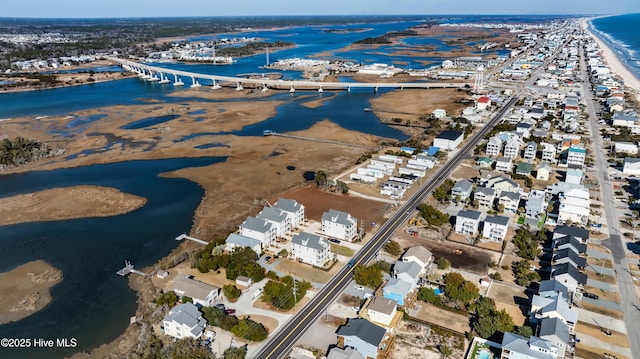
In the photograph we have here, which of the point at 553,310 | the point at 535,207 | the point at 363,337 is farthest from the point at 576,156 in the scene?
the point at 363,337

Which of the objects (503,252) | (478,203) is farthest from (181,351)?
(478,203)

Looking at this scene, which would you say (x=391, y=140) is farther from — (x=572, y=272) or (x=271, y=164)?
(x=572, y=272)

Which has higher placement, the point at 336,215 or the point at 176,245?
the point at 336,215

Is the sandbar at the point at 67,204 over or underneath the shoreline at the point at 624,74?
underneath

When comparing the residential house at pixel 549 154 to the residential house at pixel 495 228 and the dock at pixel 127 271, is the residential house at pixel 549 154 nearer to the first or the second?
the residential house at pixel 495 228

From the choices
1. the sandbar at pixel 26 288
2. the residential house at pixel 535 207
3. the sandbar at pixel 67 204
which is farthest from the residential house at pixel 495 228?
the sandbar at pixel 26 288

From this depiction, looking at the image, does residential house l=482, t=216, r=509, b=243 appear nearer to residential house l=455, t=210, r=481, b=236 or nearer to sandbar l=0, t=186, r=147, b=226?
residential house l=455, t=210, r=481, b=236

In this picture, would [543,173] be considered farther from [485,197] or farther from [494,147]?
[485,197]
